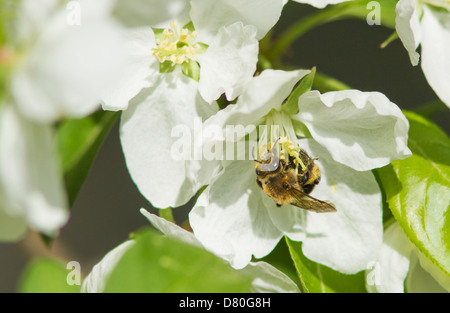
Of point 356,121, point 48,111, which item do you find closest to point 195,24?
point 356,121

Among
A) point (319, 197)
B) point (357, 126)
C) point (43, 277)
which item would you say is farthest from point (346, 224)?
point (43, 277)

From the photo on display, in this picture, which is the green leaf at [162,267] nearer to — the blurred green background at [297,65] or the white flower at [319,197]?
the white flower at [319,197]

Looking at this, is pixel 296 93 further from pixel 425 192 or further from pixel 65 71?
pixel 65 71

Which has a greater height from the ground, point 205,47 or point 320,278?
point 205,47

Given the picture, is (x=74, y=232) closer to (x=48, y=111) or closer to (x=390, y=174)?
(x=390, y=174)

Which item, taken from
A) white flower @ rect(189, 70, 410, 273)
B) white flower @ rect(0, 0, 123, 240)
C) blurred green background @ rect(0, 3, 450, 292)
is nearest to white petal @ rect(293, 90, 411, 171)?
white flower @ rect(189, 70, 410, 273)

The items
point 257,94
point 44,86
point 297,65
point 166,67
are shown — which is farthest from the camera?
point 297,65

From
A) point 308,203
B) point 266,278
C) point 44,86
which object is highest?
point 44,86

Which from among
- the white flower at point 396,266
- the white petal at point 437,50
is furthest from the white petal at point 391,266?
the white petal at point 437,50
